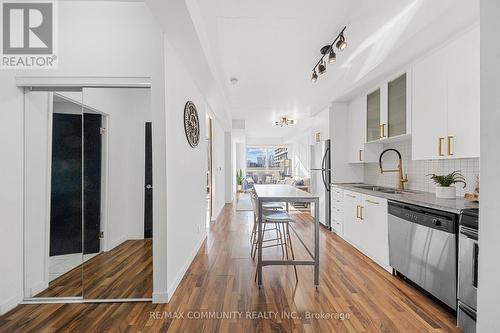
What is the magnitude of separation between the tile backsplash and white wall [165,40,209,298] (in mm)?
3062

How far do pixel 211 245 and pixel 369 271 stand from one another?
2.27 m

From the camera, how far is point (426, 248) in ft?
6.93

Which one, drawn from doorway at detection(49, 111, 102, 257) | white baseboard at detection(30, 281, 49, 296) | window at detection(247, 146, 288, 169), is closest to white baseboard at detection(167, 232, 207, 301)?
doorway at detection(49, 111, 102, 257)

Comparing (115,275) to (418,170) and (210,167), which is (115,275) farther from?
(418,170)

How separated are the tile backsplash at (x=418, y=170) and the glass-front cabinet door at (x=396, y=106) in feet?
1.37

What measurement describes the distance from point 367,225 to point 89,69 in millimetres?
3722

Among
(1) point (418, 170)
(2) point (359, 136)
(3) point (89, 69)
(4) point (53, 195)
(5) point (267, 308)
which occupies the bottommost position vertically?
(5) point (267, 308)

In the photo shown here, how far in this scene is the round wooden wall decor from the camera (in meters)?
2.82

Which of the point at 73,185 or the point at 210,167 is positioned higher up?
the point at 210,167

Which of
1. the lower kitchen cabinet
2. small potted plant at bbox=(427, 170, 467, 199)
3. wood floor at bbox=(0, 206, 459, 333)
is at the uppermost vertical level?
small potted plant at bbox=(427, 170, 467, 199)

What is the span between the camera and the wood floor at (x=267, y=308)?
1800 millimetres

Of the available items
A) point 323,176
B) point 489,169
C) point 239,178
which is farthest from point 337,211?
point 239,178

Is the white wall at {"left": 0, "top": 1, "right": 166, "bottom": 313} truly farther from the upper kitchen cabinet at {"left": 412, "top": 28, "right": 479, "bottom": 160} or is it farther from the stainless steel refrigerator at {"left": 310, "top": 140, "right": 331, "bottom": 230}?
the stainless steel refrigerator at {"left": 310, "top": 140, "right": 331, "bottom": 230}

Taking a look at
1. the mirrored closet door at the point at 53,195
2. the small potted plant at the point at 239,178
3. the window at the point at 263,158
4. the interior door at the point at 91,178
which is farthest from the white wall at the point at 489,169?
the window at the point at 263,158
